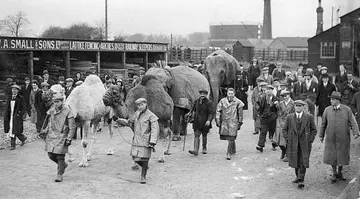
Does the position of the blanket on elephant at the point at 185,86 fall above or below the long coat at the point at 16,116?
above

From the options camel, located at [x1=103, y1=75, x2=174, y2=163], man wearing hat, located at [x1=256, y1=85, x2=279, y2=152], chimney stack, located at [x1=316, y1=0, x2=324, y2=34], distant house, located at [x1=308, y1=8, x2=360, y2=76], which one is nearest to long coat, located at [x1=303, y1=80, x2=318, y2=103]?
man wearing hat, located at [x1=256, y1=85, x2=279, y2=152]

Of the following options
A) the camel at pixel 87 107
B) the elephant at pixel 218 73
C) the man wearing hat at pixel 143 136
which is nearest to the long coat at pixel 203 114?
the camel at pixel 87 107

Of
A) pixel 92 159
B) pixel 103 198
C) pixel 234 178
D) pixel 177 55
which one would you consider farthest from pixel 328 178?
pixel 177 55

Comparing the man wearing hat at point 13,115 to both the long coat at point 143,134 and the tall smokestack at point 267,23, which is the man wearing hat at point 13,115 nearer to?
the long coat at point 143,134

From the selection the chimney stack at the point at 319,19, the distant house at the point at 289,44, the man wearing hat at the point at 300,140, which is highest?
the chimney stack at the point at 319,19

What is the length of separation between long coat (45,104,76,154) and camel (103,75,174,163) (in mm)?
1235

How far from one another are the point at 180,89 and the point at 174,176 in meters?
4.38

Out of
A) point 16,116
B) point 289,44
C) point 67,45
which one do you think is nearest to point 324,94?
point 16,116

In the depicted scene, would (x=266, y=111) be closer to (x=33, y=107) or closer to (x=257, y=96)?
(x=257, y=96)

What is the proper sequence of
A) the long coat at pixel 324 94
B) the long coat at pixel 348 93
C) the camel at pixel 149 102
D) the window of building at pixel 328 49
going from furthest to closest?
the window of building at pixel 328 49
the long coat at pixel 324 94
the long coat at pixel 348 93
the camel at pixel 149 102

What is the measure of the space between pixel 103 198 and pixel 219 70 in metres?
10.1

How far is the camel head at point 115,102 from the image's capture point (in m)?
10.8

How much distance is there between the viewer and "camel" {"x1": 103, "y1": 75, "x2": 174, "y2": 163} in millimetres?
10930

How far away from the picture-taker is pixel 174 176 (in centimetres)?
1030
